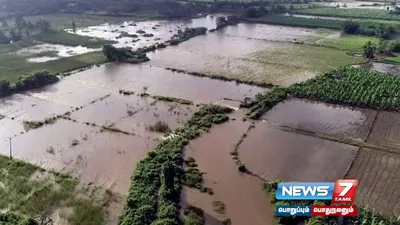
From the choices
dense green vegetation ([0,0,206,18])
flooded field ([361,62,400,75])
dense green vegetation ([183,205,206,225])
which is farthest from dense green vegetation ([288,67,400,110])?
dense green vegetation ([0,0,206,18])

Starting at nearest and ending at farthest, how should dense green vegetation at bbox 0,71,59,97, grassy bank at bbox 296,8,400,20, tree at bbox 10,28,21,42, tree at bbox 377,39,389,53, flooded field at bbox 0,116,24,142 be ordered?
flooded field at bbox 0,116,24,142 < dense green vegetation at bbox 0,71,59,97 < tree at bbox 377,39,389,53 < tree at bbox 10,28,21,42 < grassy bank at bbox 296,8,400,20

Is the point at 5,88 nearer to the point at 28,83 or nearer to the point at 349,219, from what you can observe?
the point at 28,83

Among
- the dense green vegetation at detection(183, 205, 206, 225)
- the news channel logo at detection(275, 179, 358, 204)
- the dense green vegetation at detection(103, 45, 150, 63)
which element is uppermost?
the dense green vegetation at detection(103, 45, 150, 63)

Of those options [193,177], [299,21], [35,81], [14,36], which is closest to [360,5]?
[299,21]

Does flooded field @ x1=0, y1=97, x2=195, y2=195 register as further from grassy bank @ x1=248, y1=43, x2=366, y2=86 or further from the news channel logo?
grassy bank @ x1=248, y1=43, x2=366, y2=86

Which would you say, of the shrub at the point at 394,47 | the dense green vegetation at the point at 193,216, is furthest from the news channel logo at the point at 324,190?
the shrub at the point at 394,47

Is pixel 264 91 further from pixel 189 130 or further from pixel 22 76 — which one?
pixel 22 76

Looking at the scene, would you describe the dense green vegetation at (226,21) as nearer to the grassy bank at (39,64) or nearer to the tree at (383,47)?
the grassy bank at (39,64)
